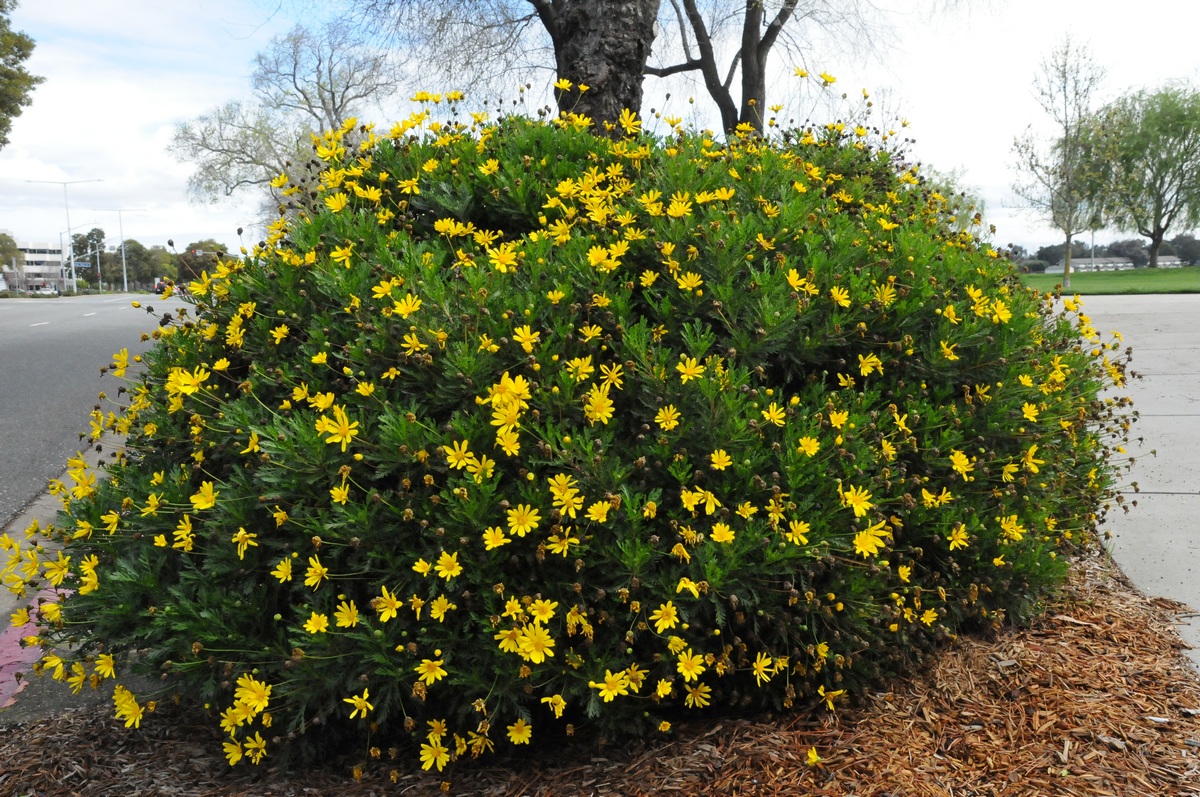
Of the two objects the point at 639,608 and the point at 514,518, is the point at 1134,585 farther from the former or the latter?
the point at 514,518

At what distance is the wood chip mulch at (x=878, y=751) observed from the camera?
249 centimetres

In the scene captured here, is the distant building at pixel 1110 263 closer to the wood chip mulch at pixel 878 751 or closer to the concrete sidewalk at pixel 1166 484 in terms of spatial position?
the concrete sidewalk at pixel 1166 484

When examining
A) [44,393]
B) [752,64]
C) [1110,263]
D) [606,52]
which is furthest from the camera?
[1110,263]

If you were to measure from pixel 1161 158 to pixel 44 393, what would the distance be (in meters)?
56.2

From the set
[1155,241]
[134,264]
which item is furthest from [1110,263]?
[134,264]

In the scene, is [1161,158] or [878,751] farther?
[1161,158]

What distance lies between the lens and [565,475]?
7.69 ft

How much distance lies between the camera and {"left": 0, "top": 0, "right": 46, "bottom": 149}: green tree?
24.3 meters

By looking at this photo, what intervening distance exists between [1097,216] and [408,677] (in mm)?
47837

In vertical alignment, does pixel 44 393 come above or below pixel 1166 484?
above

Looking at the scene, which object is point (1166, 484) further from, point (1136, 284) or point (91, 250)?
point (91, 250)

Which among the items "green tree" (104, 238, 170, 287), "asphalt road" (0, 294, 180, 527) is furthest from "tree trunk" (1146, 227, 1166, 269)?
"green tree" (104, 238, 170, 287)

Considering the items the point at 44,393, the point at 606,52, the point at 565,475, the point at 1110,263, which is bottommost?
the point at 44,393

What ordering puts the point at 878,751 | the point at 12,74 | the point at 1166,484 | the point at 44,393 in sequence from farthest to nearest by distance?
1. the point at 12,74
2. the point at 44,393
3. the point at 1166,484
4. the point at 878,751
